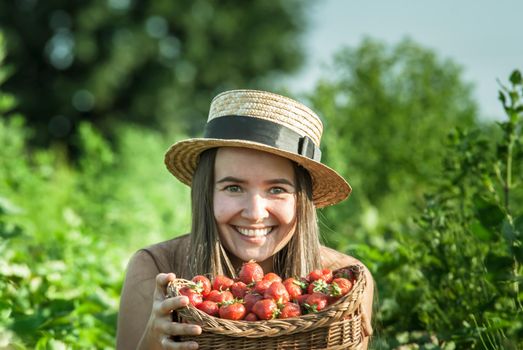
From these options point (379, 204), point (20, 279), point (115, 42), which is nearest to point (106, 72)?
point (115, 42)

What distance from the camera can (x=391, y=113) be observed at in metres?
8.63

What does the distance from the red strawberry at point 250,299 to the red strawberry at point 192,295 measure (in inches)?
5.6

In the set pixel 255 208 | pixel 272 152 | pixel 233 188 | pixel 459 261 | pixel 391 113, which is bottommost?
pixel 459 261

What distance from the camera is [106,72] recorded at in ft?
83.7

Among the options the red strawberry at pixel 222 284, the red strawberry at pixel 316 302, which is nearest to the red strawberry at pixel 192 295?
the red strawberry at pixel 222 284

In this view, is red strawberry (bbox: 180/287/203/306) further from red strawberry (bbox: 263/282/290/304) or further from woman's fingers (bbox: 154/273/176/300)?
red strawberry (bbox: 263/282/290/304)

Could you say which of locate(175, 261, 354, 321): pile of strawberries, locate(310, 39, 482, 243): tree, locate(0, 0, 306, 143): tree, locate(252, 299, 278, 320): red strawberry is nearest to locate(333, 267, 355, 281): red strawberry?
locate(175, 261, 354, 321): pile of strawberries

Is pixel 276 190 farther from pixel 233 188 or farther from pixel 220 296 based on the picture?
pixel 220 296

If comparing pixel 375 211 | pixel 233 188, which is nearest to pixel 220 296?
pixel 233 188

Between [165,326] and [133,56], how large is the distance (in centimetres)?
2443

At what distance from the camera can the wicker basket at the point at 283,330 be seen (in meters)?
2.27

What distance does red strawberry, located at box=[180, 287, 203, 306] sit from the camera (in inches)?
94.1

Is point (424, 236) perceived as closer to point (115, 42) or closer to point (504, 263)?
point (504, 263)

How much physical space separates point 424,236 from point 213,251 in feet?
4.06
